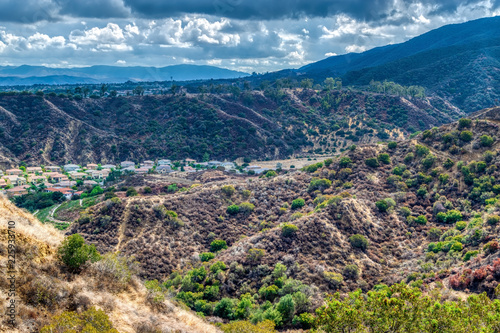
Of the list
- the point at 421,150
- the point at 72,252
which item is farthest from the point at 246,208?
the point at 72,252

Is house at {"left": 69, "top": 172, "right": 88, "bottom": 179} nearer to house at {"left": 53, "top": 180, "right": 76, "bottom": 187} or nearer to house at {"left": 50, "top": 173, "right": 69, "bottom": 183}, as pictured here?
house at {"left": 50, "top": 173, "right": 69, "bottom": 183}

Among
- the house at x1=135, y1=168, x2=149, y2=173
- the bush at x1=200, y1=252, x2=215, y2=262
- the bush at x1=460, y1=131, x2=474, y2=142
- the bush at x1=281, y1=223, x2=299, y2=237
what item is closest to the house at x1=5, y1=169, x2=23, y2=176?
the house at x1=135, y1=168, x2=149, y2=173

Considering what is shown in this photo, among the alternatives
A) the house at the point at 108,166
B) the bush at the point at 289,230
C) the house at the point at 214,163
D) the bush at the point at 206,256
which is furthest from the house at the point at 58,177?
the bush at the point at 289,230

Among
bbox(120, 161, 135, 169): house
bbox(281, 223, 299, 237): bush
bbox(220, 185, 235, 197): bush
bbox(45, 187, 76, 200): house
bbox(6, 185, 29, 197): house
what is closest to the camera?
bbox(281, 223, 299, 237): bush

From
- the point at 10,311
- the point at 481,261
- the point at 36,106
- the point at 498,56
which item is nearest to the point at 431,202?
the point at 481,261

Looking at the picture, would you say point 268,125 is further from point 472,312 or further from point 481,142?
point 472,312

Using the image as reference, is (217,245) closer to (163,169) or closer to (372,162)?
(372,162)
